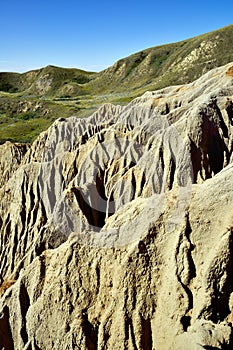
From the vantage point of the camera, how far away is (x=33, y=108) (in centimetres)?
9162

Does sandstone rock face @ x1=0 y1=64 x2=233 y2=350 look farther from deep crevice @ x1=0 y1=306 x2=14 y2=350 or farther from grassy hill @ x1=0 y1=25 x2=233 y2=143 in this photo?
grassy hill @ x1=0 y1=25 x2=233 y2=143

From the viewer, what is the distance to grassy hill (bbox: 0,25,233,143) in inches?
3142

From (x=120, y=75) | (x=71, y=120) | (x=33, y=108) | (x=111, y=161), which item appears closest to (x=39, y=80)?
(x=120, y=75)

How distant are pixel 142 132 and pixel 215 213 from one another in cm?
1058

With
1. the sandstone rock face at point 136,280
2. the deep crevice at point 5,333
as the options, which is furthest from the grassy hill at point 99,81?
the sandstone rock face at point 136,280

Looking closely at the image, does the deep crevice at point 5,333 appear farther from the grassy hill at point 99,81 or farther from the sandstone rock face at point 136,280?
the grassy hill at point 99,81

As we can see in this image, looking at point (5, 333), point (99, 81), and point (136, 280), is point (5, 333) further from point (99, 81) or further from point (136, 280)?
point (99, 81)

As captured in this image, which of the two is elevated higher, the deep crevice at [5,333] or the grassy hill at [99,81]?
the grassy hill at [99,81]

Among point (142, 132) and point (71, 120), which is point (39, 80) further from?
point (142, 132)

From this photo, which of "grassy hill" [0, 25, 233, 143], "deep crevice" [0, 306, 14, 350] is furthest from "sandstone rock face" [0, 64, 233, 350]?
"grassy hill" [0, 25, 233, 143]

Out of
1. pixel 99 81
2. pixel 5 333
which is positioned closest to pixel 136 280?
pixel 5 333

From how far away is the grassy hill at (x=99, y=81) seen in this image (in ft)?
262

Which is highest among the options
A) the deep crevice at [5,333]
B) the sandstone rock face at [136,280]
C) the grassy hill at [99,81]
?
the grassy hill at [99,81]

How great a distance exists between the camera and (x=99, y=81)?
124 meters
